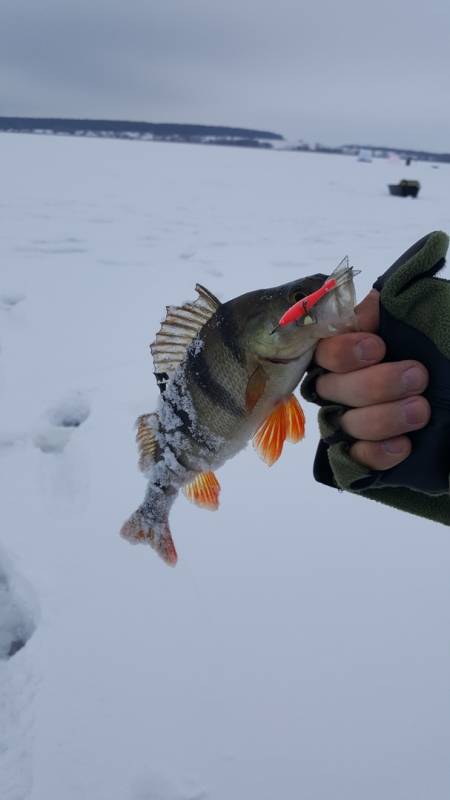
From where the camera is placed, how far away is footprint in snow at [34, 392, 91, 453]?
2982 millimetres

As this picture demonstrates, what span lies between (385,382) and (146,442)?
22.4 inches

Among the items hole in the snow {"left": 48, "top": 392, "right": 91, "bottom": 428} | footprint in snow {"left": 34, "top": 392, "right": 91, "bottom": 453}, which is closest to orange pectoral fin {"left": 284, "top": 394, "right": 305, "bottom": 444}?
footprint in snow {"left": 34, "top": 392, "right": 91, "bottom": 453}

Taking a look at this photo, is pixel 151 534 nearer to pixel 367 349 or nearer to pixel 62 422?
pixel 367 349

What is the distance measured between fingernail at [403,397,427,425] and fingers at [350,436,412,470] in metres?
0.06

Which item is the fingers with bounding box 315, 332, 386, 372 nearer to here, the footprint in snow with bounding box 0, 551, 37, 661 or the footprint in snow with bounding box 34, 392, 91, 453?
the footprint in snow with bounding box 0, 551, 37, 661

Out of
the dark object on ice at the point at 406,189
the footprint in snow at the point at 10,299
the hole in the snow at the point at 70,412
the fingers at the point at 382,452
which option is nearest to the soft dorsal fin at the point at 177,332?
the fingers at the point at 382,452

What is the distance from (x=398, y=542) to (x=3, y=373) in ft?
8.12

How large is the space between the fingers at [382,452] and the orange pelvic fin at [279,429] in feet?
0.43

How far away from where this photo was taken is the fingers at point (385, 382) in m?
1.20

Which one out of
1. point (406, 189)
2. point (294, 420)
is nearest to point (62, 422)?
point (294, 420)

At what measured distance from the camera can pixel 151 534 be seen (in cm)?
153

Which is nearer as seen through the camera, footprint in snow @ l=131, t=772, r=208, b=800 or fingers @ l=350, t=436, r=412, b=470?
fingers @ l=350, t=436, r=412, b=470

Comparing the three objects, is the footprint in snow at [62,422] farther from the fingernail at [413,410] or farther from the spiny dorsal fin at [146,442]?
the fingernail at [413,410]

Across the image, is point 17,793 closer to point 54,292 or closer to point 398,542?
point 398,542
